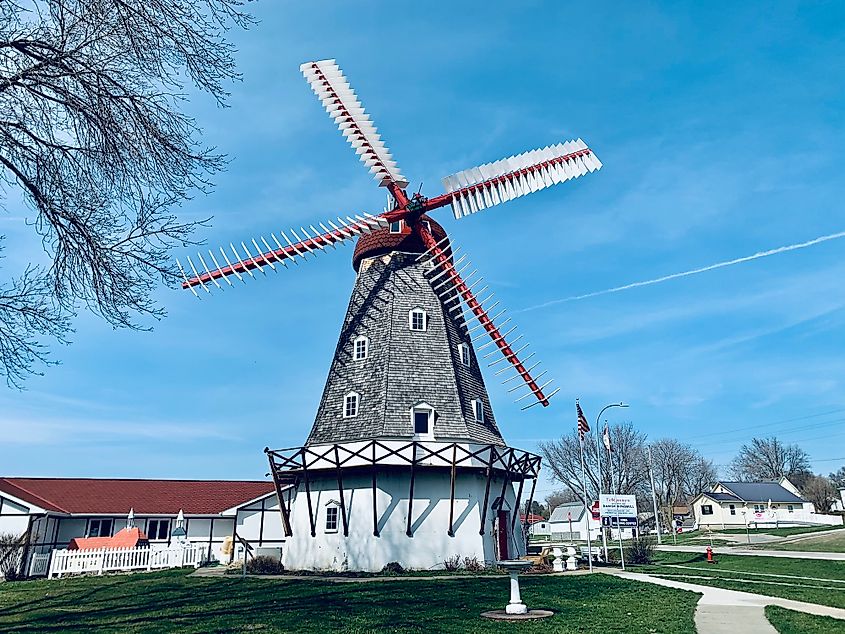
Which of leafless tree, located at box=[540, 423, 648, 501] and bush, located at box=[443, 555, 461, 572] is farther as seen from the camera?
leafless tree, located at box=[540, 423, 648, 501]

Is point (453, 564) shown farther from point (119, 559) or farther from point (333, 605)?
point (119, 559)

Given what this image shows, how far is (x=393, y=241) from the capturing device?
2481 centimetres

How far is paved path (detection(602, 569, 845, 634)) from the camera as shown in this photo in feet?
32.2

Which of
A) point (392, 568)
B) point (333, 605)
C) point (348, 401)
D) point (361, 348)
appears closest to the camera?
point (333, 605)

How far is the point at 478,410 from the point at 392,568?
655cm

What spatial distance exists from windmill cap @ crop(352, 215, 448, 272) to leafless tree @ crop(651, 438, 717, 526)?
170 ft

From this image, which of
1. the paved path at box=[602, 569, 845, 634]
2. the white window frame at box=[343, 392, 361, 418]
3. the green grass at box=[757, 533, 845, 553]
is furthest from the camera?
the green grass at box=[757, 533, 845, 553]

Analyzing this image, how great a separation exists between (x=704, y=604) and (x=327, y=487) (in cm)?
1271

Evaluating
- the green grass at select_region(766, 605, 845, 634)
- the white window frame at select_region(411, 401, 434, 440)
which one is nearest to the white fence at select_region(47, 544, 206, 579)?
the white window frame at select_region(411, 401, 434, 440)

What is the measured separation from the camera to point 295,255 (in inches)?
952

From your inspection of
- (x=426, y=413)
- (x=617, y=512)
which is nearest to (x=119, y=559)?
(x=426, y=413)

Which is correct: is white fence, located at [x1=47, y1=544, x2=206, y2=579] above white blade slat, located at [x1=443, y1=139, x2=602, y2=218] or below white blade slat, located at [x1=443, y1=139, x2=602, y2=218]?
below

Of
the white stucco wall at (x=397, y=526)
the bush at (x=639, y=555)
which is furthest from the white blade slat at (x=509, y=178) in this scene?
the bush at (x=639, y=555)

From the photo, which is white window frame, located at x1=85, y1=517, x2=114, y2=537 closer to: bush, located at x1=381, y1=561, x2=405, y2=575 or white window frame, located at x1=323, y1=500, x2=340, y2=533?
white window frame, located at x1=323, y1=500, x2=340, y2=533
